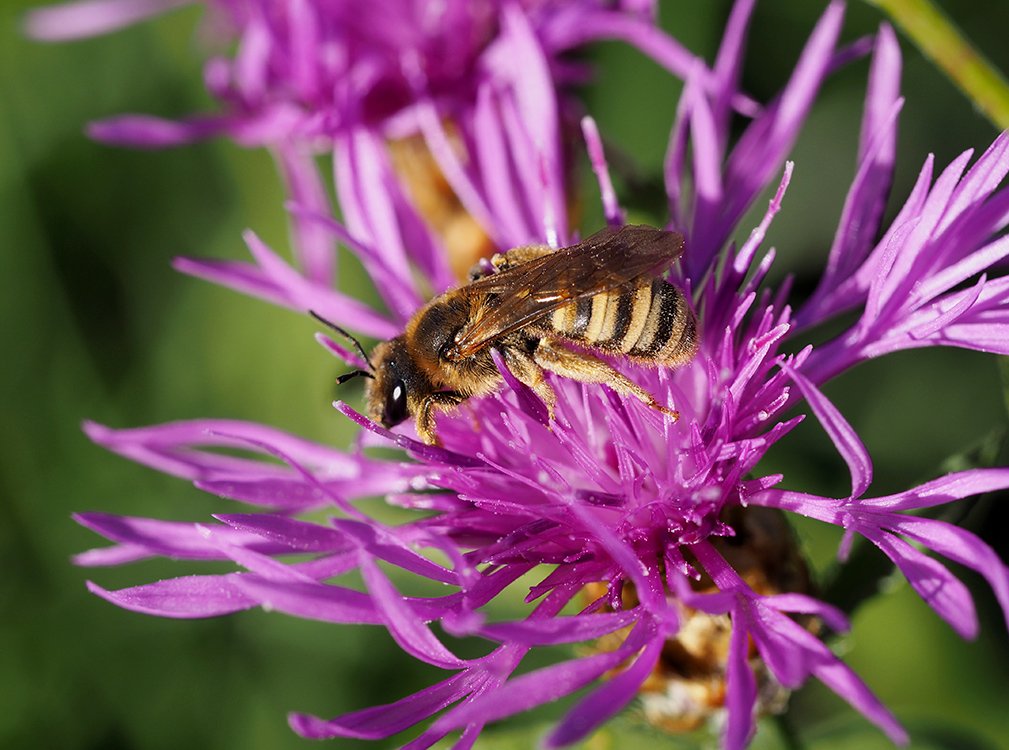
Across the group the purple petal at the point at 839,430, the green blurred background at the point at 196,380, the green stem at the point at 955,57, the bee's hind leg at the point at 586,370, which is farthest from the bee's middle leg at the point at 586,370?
the green blurred background at the point at 196,380

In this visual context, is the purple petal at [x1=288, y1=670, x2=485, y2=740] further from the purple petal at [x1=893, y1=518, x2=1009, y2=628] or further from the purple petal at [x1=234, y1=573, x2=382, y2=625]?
the purple petal at [x1=893, y1=518, x2=1009, y2=628]

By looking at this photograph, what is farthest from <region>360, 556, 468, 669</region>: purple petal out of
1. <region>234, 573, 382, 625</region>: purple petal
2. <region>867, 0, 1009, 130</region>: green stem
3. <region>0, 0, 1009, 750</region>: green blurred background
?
<region>867, 0, 1009, 130</region>: green stem

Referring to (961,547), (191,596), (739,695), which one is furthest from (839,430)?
(191,596)

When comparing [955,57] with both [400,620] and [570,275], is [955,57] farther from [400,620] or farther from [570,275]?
[400,620]

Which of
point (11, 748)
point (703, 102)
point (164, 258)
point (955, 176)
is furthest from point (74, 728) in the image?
point (955, 176)

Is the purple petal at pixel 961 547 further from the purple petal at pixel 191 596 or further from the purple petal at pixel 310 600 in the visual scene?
the purple petal at pixel 191 596

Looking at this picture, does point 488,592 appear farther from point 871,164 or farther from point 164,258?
point 164,258
